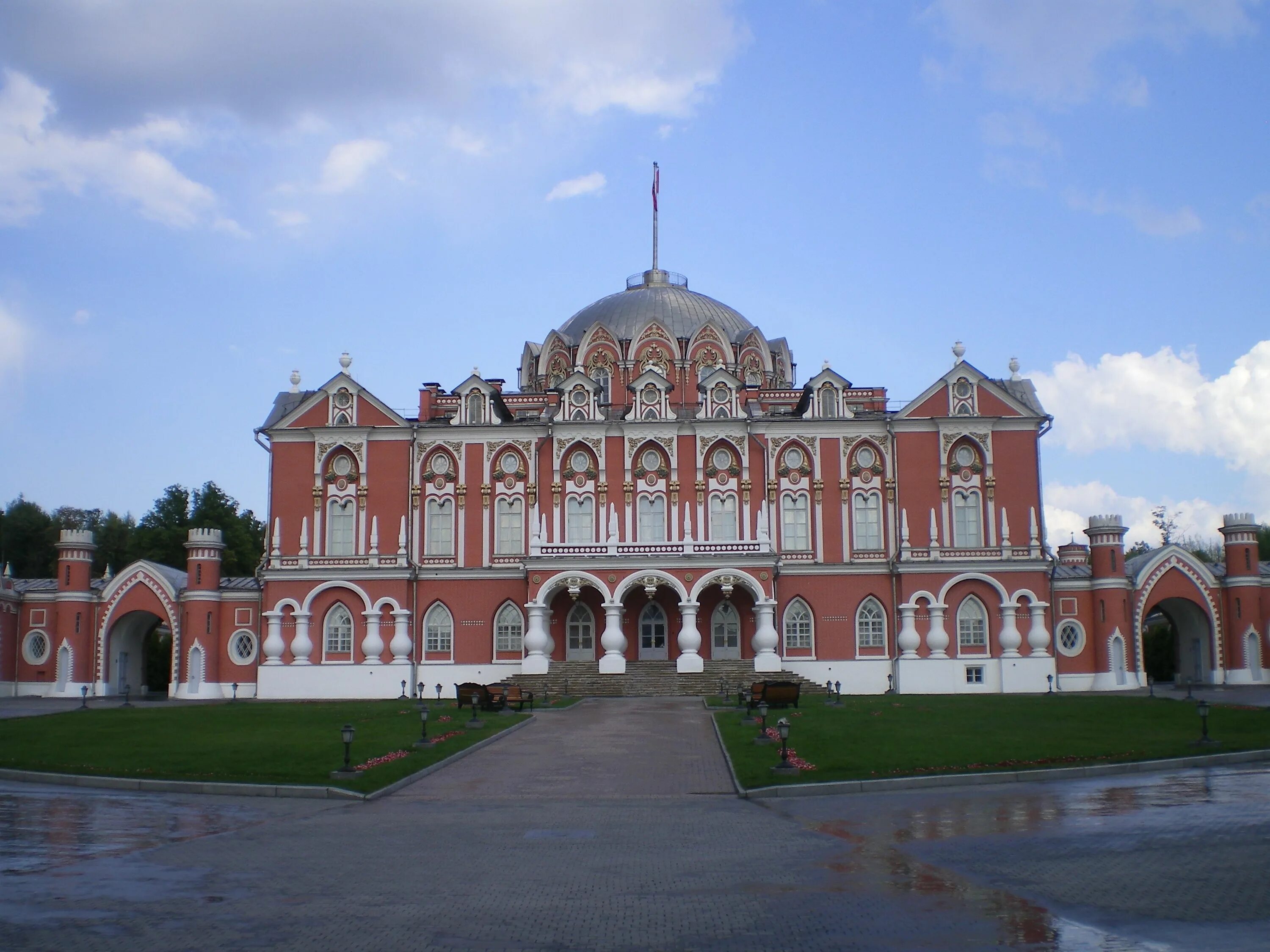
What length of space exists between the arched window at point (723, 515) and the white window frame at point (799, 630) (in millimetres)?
4271

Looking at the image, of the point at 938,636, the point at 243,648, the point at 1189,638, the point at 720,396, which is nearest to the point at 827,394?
the point at 720,396

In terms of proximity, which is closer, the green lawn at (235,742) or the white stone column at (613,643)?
the green lawn at (235,742)

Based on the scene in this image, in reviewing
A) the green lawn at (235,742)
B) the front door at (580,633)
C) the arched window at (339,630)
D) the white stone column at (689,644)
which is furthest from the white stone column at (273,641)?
the white stone column at (689,644)

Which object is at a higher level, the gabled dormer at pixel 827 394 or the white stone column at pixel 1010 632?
the gabled dormer at pixel 827 394

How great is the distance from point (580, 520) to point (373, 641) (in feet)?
34.5

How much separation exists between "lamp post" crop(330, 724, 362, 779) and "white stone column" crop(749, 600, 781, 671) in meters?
27.8

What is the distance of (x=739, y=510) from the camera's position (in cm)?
5625

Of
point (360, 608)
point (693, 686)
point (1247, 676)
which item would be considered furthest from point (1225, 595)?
point (360, 608)

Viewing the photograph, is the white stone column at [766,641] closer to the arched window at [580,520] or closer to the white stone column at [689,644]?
the white stone column at [689,644]

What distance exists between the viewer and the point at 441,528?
2233 inches

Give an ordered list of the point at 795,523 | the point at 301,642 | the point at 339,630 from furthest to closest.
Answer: the point at 795,523 → the point at 339,630 → the point at 301,642

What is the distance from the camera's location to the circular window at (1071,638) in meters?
54.1

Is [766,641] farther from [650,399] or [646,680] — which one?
[650,399]

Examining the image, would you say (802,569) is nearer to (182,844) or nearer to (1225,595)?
(1225,595)
